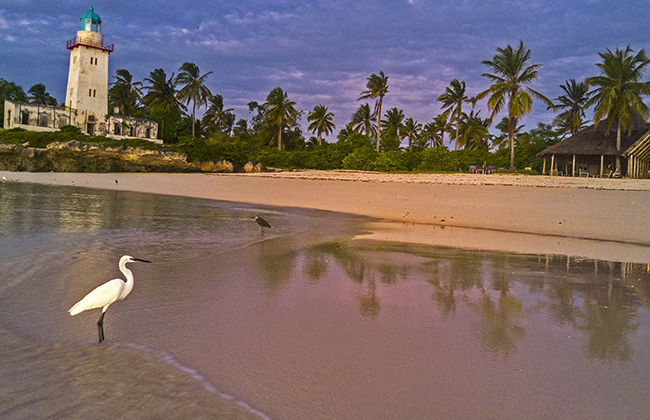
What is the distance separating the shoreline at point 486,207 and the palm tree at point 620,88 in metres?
10.0

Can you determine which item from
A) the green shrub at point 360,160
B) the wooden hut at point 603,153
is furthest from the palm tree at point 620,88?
the green shrub at point 360,160

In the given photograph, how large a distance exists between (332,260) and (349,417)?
175 inches

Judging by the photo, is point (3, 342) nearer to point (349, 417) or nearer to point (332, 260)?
point (349, 417)

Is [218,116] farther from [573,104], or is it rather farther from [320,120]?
[573,104]

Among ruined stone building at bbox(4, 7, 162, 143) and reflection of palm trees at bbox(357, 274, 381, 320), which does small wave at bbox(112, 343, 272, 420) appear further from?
ruined stone building at bbox(4, 7, 162, 143)

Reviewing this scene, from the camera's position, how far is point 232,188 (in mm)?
25375

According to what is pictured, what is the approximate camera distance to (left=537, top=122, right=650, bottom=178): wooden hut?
93.2 feet

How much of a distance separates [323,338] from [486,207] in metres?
12.7

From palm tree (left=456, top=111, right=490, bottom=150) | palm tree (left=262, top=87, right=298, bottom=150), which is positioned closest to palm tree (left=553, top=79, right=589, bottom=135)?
palm tree (left=456, top=111, right=490, bottom=150)

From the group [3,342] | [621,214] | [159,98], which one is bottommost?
[3,342]

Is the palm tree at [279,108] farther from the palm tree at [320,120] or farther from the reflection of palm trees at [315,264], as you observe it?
the reflection of palm trees at [315,264]

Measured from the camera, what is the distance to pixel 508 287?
210 inches

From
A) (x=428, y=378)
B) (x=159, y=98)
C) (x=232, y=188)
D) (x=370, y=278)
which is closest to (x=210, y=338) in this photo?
(x=428, y=378)

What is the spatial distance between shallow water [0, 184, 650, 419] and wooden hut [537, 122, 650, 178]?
27296 millimetres
